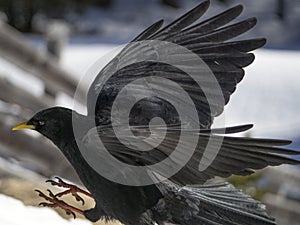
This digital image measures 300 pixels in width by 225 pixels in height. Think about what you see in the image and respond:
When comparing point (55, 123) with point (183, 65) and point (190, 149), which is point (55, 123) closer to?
point (190, 149)

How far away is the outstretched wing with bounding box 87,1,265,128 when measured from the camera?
1.96m

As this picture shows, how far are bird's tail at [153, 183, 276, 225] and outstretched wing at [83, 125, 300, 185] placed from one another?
0.14 m

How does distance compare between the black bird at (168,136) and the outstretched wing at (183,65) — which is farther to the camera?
the outstretched wing at (183,65)

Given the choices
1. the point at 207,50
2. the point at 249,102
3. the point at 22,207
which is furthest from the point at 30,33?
the point at 207,50

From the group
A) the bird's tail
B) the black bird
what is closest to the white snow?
the black bird

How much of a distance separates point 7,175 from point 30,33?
7679 mm

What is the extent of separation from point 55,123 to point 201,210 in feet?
1.44

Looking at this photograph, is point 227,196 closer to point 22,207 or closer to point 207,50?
point 207,50

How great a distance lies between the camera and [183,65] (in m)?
2.09

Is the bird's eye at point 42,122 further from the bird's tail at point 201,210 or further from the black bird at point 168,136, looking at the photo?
the bird's tail at point 201,210

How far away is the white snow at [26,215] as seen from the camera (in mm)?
2549

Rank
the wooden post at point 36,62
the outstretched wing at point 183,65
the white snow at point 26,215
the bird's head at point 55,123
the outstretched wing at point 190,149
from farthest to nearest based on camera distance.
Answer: the wooden post at point 36,62 → the white snow at point 26,215 → the outstretched wing at point 183,65 → the bird's head at point 55,123 → the outstretched wing at point 190,149

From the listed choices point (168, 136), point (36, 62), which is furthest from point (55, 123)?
point (36, 62)

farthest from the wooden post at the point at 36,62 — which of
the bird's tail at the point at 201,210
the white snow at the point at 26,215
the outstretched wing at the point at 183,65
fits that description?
the bird's tail at the point at 201,210
